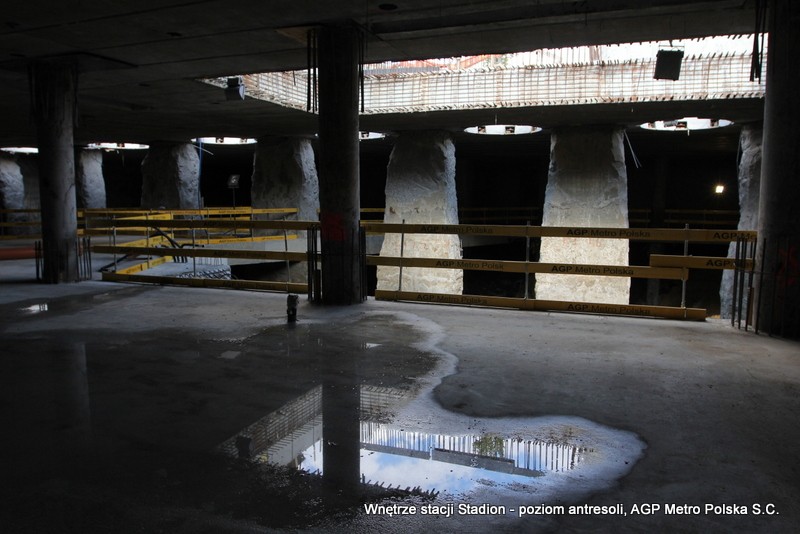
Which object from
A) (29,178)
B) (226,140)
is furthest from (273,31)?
(29,178)

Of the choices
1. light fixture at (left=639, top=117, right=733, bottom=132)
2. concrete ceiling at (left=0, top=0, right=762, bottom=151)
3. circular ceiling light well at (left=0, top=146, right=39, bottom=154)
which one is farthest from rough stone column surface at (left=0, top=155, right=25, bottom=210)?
light fixture at (left=639, top=117, right=733, bottom=132)

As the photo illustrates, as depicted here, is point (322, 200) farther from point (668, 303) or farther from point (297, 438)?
point (668, 303)

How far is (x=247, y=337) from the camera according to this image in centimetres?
659

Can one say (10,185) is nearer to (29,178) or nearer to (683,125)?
(29,178)

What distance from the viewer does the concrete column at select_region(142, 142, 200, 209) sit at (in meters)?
23.0

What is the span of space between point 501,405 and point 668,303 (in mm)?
25689

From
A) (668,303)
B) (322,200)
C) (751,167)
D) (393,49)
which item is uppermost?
(393,49)

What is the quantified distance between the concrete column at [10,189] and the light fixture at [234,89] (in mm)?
19685

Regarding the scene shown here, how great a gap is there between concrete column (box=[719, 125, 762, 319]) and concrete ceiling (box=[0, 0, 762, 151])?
5.42 ft

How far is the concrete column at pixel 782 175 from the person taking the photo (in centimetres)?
647

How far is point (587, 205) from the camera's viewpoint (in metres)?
16.5

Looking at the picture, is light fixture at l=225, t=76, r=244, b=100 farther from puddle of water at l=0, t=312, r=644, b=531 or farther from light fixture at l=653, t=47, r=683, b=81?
light fixture at l=653, t=47, r=683, b=81

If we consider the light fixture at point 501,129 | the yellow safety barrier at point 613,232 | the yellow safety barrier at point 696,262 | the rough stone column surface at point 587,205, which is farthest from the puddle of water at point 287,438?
the light fixture at point 501,129

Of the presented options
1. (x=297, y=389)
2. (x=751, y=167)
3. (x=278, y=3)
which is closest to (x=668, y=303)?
(x=751, y=167)
